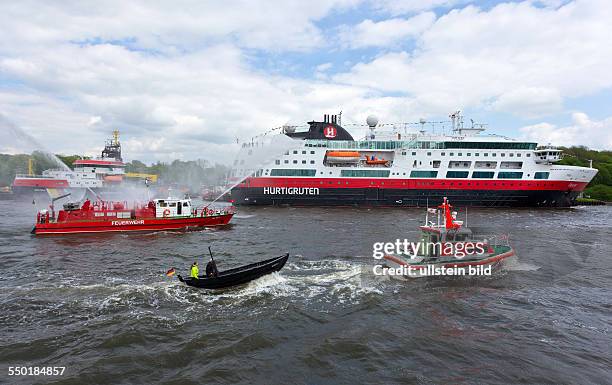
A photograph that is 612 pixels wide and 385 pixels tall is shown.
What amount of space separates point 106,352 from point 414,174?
51128 millimetres

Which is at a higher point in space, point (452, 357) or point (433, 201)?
point (433, 201)

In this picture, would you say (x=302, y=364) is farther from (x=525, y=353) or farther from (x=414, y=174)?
(x=414, y=174)

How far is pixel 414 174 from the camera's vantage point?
56.4 m

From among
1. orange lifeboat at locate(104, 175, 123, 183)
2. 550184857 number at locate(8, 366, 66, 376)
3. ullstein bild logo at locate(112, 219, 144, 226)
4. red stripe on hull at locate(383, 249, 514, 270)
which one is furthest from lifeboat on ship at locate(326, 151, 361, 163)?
orange lifeboat at locate(104, 175, 123, 183)

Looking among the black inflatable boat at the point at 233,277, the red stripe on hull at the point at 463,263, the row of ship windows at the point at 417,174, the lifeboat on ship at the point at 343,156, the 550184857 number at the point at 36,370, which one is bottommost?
the 550184857 number at the point at 36,370

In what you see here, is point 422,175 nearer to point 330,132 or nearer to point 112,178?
point 330,132

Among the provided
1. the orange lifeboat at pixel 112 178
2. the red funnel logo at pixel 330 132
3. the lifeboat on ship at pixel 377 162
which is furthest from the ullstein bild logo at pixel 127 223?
the orange lifeboat at pixel 112 178

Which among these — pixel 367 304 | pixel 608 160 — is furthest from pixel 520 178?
pixel 608 160

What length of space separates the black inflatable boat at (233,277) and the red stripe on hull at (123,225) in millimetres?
18998

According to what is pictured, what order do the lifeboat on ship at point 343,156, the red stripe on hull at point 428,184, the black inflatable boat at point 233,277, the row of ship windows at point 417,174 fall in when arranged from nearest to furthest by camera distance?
the black inflatable boat at point 233,277, the red stripe on hull at point 428,184, the row of ship windows at point 417,174, the lifeboat on ship at point 343,156

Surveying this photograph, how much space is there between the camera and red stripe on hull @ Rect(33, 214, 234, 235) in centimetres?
3102

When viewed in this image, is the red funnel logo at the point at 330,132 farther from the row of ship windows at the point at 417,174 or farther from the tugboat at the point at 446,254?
the tugboat at the point at 446,254

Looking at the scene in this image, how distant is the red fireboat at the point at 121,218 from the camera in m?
31.4

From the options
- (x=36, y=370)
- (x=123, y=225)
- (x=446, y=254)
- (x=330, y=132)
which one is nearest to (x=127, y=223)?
(x=123, y=225)
